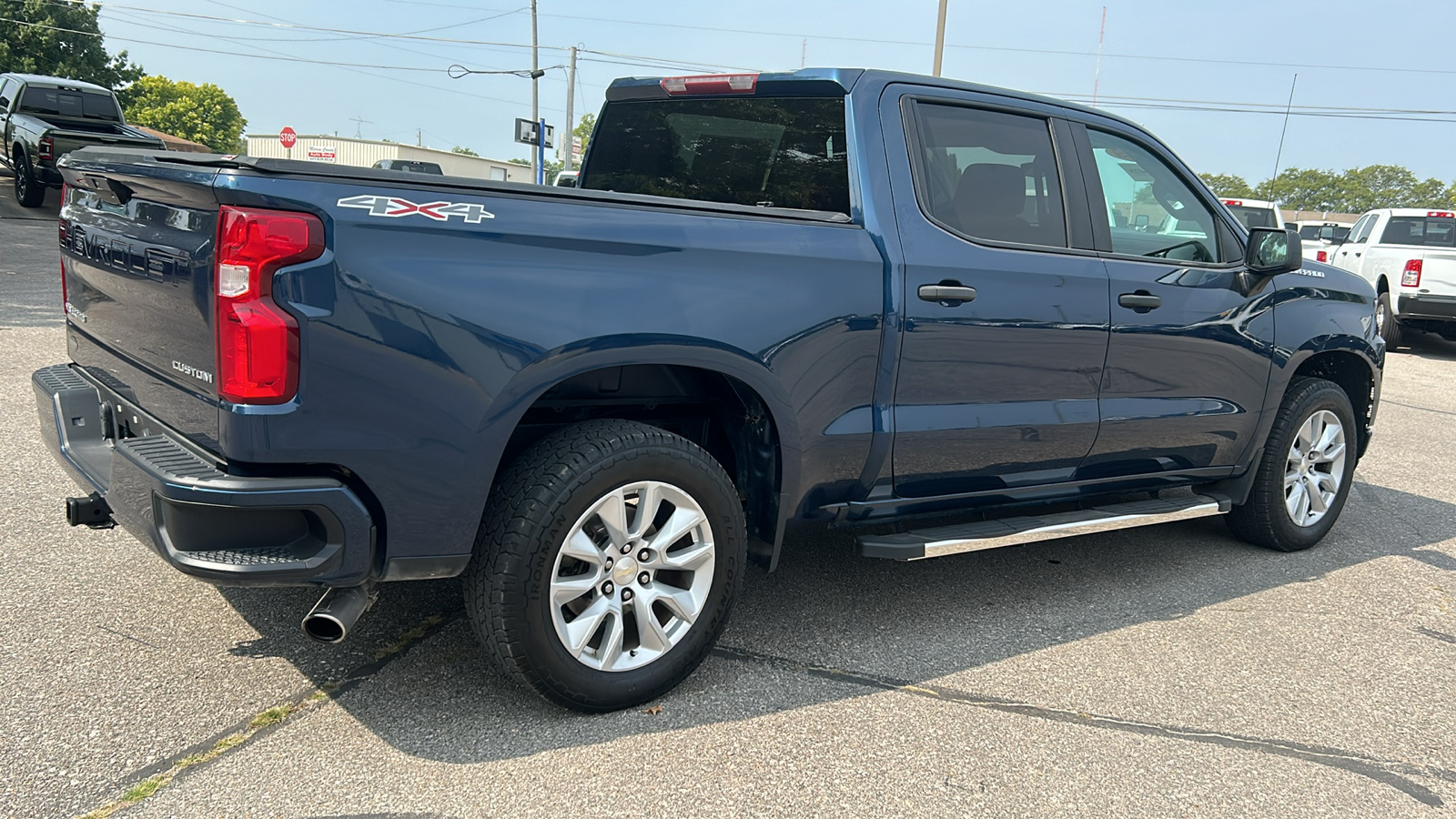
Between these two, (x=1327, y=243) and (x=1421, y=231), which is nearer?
(x=1421, y=231)

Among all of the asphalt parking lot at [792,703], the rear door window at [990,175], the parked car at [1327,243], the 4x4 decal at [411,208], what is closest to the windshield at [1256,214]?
the parked car at [1327,243]

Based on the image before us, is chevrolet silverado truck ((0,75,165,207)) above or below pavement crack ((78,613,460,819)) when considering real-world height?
above

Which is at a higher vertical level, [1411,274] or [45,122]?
[45,122]

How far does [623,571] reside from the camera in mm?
2982

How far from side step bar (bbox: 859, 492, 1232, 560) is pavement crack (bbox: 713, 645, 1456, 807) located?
414mm

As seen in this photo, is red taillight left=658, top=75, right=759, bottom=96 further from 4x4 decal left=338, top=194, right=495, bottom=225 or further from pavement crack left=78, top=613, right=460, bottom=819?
pavement crack left=78, top=613, right=460, bottom=819

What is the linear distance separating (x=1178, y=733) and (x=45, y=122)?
53.7 feet

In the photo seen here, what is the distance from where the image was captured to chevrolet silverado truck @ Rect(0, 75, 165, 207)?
14445mm

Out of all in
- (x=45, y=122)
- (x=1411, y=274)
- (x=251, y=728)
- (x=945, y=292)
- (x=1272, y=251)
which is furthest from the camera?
(x=45, y=122)

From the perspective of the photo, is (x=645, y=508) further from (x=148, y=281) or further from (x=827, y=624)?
(x=148, y=281)

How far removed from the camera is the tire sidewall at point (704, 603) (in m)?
2.81

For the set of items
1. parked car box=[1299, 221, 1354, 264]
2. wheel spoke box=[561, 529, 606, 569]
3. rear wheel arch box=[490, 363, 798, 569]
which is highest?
parked car box=[1299, 221, 1354, 264]

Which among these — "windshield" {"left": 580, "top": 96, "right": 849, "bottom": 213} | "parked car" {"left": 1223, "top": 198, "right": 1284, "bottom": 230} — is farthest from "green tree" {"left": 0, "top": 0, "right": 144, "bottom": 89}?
"windshield" {"left": 580, "top": 96, "right": 849, "bottom": 213}

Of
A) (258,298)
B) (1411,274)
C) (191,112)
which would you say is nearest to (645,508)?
(258,298)
